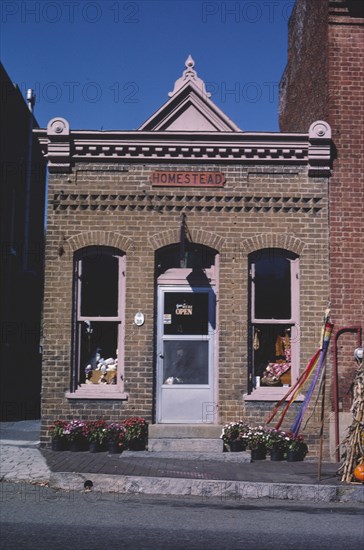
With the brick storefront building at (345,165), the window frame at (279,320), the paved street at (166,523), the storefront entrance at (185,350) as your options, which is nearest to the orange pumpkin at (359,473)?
the paved street at (166,523)

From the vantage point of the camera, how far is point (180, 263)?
40.9 ft

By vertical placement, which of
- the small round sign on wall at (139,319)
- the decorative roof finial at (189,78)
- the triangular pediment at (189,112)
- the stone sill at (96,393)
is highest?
the decorative roof finial at (189,78)

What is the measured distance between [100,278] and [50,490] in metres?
4.48

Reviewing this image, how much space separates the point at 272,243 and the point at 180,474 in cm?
463

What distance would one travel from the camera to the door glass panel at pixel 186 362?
12.6 m

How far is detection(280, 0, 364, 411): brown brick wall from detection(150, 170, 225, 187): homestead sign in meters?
2.13

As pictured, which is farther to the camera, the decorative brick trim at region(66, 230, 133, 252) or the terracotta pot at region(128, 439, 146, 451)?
the decorative brick trim at region(66, 230, 133, 252)

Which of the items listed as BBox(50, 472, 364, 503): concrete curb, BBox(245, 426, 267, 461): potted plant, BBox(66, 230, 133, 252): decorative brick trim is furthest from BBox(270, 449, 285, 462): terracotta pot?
BBox(66, 230, 133, 252): decorative brick trim

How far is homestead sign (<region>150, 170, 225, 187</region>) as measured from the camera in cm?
1266

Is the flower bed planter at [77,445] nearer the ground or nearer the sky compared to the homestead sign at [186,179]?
nearer the ground

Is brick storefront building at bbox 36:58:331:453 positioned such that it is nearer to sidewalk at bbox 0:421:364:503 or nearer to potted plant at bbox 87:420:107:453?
potted plant at bbox 87:420:107:453

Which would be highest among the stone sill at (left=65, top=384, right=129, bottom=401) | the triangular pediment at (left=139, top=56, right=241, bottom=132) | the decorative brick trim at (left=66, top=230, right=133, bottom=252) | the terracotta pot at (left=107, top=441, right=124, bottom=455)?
the triangular pediment at (left=139, top=56, right=241, bottom=132)

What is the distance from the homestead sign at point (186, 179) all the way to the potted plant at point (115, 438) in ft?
14.4

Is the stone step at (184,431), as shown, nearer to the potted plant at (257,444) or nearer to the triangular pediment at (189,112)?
the potted plant at (257,444)
